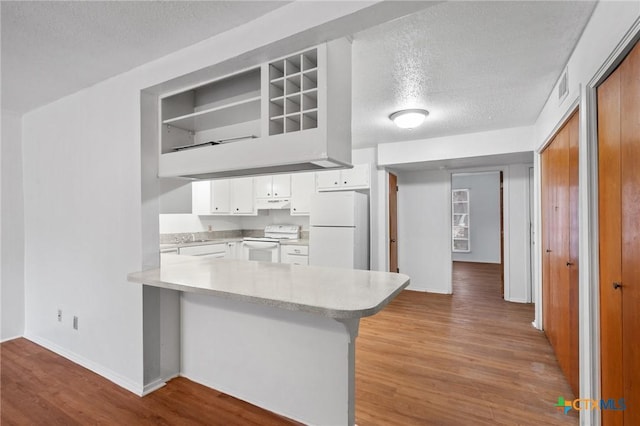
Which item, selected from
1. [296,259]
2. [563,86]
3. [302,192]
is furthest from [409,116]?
[296,259]

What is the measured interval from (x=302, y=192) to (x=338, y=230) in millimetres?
986

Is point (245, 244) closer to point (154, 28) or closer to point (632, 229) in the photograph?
point (154, 28)

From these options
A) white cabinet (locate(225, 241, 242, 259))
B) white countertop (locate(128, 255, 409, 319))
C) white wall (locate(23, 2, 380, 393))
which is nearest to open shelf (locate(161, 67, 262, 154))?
white wall (locate(23, 2, 380, 393))

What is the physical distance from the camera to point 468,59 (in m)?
2.17

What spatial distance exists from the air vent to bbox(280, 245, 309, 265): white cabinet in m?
3.49

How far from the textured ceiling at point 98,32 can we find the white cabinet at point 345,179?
309cm

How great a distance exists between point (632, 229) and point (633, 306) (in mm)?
316

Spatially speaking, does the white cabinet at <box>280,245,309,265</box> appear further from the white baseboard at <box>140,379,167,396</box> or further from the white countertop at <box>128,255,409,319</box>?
the white baseboard at <box>140,379,167,396</box>

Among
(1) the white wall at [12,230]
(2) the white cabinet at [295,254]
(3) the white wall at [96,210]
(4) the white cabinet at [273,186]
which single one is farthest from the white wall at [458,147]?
(1) the white wall at [12,230]

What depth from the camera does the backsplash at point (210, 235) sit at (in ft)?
15.9

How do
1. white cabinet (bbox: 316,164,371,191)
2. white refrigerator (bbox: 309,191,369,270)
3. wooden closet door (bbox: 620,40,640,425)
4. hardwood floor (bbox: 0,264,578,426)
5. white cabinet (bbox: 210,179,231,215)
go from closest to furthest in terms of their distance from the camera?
wooden closet door (bbox: 620,40,640,425)
hardwood floor (bbox: 0,264,578,426)
white refrigerator (bbox: 309,191,369,270)
white cabinet (bbox: 316,164,371,191)
white cabinet (bbox: 210,179,231,215)

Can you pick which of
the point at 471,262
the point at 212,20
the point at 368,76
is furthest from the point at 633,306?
the point at 471,262

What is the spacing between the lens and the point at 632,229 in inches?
50.1

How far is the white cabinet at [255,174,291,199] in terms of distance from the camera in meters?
5.15
